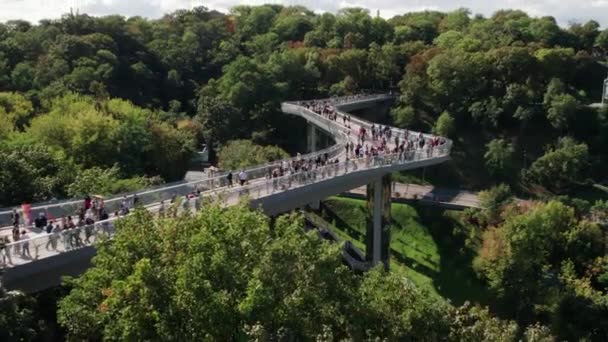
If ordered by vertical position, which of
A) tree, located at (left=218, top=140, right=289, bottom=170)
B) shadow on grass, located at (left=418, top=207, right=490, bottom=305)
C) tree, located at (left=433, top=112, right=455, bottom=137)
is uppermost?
tree, located at (left=433, top=112, right=455, bottom=137)

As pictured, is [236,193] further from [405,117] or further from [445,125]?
[405,117]

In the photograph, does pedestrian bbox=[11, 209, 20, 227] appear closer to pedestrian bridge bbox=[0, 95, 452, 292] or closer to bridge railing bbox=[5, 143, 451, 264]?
pedestrian bridge bbox=[0, 95, 452, 292]

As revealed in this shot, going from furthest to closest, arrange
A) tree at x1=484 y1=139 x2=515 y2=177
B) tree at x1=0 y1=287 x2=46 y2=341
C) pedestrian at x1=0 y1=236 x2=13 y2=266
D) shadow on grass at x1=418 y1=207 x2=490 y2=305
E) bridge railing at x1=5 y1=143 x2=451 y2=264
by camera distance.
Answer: tree at x1=484 y1=139 x2=515 y2=177
shadow on grass at x1=418 y1=207 x2=490 y2=305
bridge railing at x1=5 y1=143 x2=451 y2=264
pedestrian at x1=0 y1=236 x2=13 y2=266
tree at x1=0 y1=287 x2=46 y2=341

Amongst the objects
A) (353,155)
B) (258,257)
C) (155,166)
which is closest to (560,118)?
(353,155)

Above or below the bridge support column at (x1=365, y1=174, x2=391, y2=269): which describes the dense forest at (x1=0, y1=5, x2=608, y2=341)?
above

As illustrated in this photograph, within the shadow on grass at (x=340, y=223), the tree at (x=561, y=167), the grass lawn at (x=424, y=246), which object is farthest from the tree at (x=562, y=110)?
the shadow on grass at (x=340, y=223)

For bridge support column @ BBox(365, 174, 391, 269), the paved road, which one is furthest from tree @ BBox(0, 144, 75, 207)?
the paved road

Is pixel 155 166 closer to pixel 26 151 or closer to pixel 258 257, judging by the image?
pixel 26 151

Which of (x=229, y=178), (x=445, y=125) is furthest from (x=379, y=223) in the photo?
(x=445, y=125)
